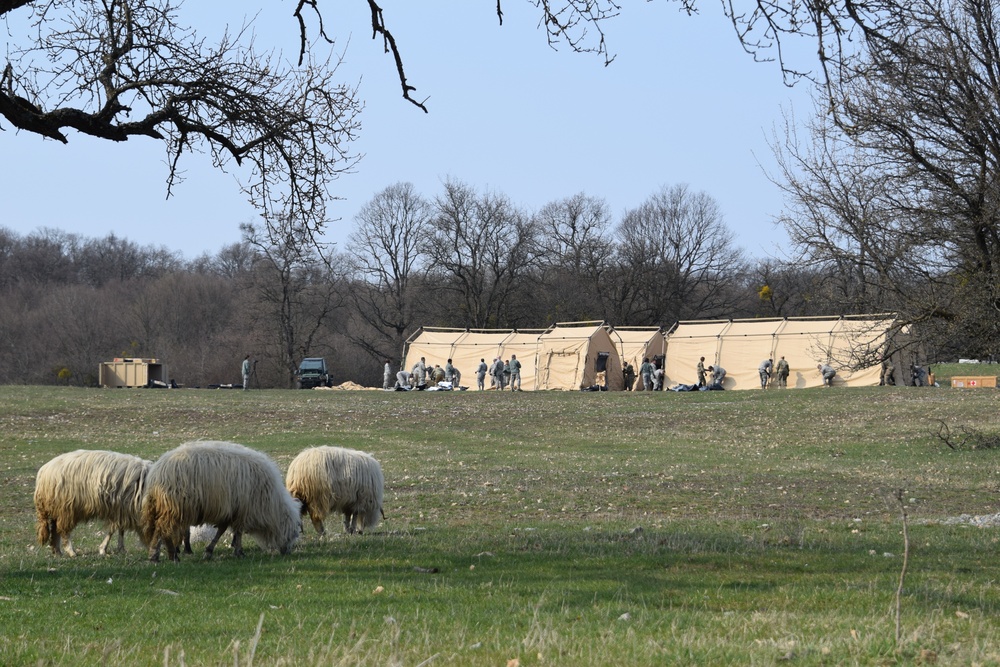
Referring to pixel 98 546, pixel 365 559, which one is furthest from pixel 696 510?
pixel 98 546

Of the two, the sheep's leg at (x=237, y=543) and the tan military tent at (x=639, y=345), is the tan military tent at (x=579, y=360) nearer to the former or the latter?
the tan military tent at (x=639, y=345)

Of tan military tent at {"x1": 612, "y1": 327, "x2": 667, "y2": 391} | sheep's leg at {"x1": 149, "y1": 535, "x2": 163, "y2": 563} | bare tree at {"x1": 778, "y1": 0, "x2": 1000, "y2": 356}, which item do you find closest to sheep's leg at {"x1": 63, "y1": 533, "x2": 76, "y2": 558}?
sheep's leg at {"x1": 149, "y1": 535, "x2": 163, "y2": 563}

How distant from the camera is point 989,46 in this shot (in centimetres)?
2188

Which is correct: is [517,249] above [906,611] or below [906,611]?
above

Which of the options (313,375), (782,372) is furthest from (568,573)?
(313,375)

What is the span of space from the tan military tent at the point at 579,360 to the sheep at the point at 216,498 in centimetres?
5305

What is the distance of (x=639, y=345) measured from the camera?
223ft

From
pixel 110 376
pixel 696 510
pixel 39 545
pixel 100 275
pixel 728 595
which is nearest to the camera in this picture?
pixel 728 595

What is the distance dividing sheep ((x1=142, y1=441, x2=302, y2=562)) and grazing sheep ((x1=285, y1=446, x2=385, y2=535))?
189 cm

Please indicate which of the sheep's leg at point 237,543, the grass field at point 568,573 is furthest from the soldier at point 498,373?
the sheep's leg at point 237,543

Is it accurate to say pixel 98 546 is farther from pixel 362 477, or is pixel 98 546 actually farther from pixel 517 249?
pixel 517 249

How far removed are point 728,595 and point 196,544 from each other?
8.01 metres

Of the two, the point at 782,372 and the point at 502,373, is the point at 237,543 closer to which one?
the point at 782,372

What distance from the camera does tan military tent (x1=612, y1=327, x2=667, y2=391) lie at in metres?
67.4
